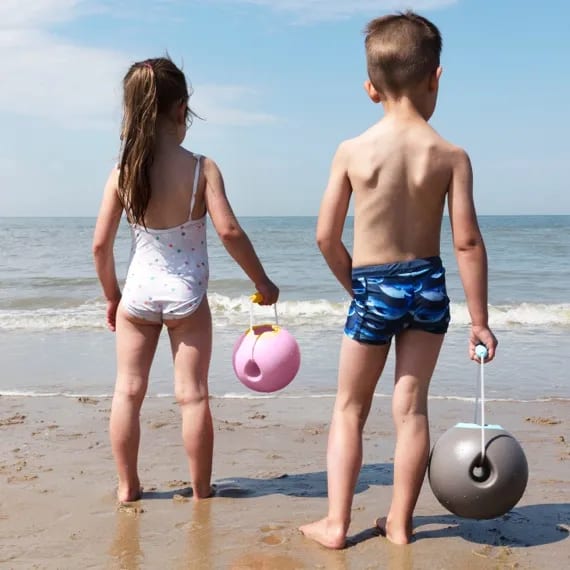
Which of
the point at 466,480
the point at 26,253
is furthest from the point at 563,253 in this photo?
the point at 466,480

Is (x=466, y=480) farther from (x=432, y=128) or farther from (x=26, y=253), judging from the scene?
(x=26, y=253)

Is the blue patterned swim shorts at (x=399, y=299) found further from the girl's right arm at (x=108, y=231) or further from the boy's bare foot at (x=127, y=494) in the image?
the boy's bare foot at (x=127, y=494)

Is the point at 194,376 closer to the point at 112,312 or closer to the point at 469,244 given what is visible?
the point at 112,312

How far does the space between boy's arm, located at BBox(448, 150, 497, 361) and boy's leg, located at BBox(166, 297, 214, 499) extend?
4.09 feet

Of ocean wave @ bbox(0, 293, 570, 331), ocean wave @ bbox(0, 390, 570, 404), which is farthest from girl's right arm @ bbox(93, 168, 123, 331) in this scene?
ocean wave @ bbox(0, 293, 570, 331)

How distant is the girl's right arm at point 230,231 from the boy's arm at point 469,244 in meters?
0.88

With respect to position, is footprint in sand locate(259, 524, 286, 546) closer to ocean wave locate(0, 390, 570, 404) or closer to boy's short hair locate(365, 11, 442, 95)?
boy's short hair locate(365, 11, 442, 95)

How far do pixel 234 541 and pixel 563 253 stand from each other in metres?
25.5

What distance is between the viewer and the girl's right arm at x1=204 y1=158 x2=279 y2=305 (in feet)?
11.9

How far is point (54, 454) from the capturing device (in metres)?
4.75

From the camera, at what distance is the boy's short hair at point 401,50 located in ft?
10.1

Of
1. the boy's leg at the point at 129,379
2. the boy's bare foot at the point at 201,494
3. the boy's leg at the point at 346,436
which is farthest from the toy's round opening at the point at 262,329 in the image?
the boy's bare foot at the point at 201,494

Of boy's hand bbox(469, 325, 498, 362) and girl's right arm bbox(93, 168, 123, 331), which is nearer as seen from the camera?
boy's hand bbox(469, 325, 498, 362)

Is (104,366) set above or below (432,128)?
below
